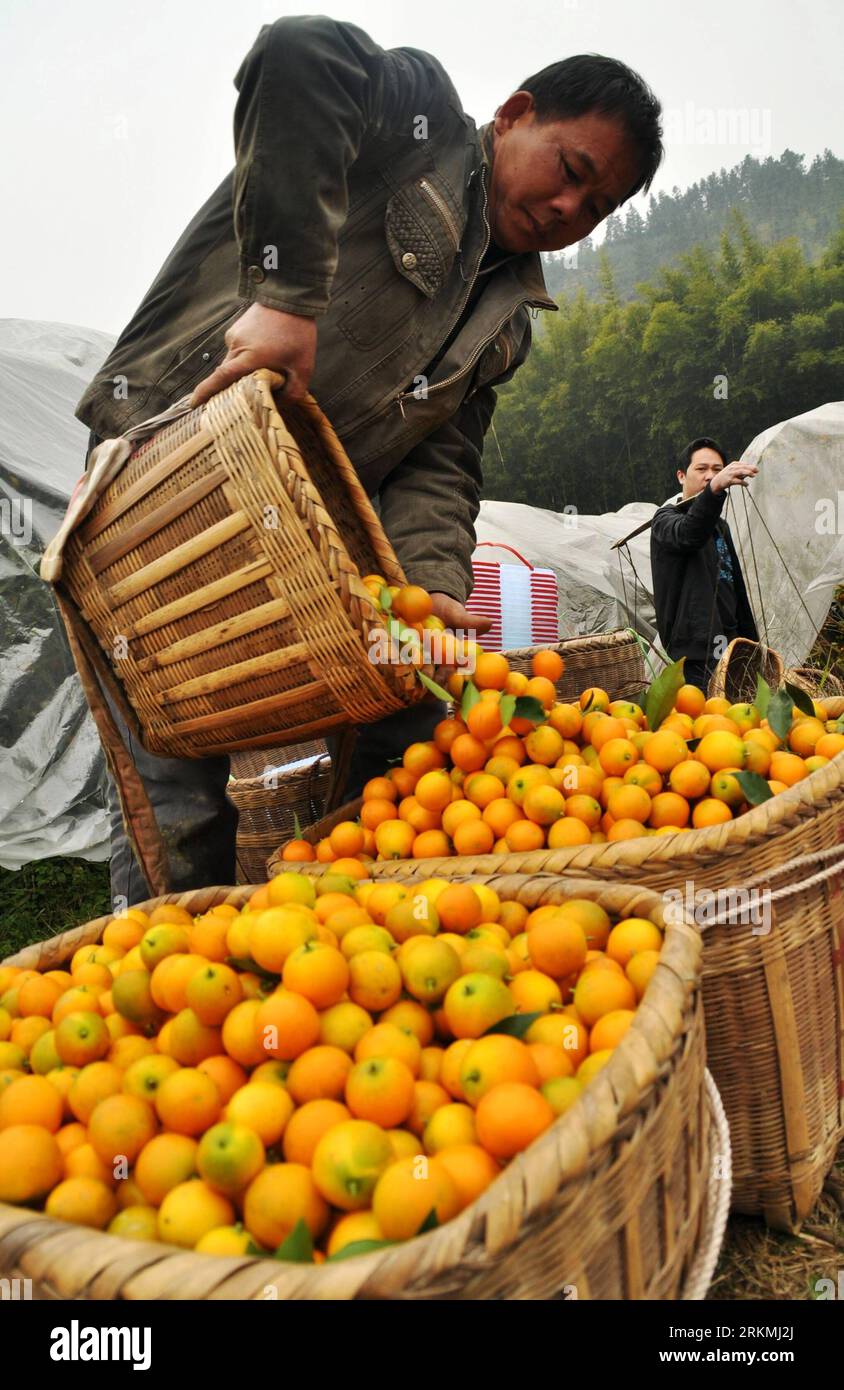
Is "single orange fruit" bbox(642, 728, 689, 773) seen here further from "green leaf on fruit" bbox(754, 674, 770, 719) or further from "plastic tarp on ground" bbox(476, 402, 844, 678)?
"plastic tarp on ground" bbox(476, 402, 844, 678)

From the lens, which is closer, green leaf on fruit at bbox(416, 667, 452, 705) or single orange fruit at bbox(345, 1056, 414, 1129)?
single orange fruit at bbox(345, 1056, 414, 1129)

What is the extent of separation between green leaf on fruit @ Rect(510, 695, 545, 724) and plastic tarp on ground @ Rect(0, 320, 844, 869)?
2.57m

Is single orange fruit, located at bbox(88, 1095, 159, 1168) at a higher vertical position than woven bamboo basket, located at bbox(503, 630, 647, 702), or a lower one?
lower

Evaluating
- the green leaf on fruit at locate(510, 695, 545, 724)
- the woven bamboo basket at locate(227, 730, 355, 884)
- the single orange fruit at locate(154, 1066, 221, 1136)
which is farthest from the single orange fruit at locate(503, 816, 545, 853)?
the woven bamboo basket at locate(227, 730, 355, 884)

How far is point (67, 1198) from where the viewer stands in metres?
0.94

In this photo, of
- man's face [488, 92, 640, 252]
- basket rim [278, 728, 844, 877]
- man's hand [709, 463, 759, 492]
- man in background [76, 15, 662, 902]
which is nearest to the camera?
basket rim [278, 728, 844, 877]

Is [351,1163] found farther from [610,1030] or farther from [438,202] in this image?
[438,202]

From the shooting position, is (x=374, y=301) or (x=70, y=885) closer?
(x=374, y=301)

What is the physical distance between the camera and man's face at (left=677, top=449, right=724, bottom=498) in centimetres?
519

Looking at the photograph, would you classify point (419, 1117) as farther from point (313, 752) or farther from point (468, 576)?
point (313, 752)

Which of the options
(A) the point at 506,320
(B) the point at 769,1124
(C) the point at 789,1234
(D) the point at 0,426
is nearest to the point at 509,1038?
(B) the point at 769,1124

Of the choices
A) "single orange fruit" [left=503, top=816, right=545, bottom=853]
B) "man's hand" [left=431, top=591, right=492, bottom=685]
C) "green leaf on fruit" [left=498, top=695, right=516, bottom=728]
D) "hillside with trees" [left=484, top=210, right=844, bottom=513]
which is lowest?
"single orange fruit" [left=503, top=816, right=545, bottom=853]

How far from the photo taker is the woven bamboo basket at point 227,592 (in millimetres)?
1587
